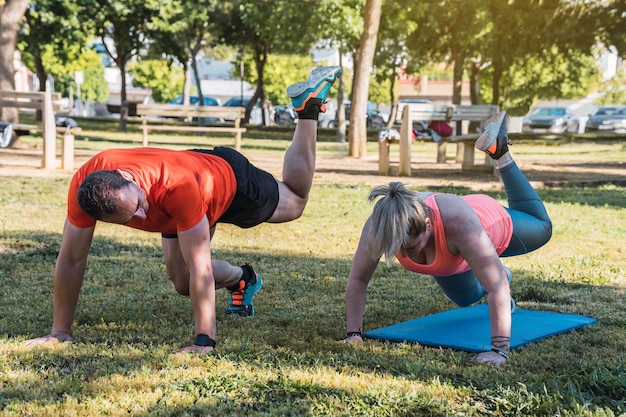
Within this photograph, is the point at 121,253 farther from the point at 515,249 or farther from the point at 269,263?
the point at 515,249

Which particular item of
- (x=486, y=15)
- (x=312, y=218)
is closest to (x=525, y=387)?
(x=312, y=218)

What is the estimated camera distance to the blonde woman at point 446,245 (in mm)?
4152

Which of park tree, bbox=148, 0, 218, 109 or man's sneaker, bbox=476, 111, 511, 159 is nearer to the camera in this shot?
man's sneaker, bbox=476, 111, 511, 159

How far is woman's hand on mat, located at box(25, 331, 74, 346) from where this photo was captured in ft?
14.9

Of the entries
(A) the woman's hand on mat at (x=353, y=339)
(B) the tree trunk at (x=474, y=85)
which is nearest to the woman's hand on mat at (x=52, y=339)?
(A) the woman's hand on mat at (x=353, y=339)

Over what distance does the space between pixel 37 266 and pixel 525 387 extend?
453 cm

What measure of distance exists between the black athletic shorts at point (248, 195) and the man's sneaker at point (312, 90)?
2.23ft

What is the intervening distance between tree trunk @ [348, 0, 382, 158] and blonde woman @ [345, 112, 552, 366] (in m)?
14.2

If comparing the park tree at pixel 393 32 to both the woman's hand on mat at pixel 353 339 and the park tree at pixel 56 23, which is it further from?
the woman's hand on mat at pixel 353 339

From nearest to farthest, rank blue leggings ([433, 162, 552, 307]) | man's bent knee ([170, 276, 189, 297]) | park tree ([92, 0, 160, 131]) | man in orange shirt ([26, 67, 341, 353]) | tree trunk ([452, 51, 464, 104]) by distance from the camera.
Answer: man in orange shirt ([26, 67, 341, 353]) → blue leggings ([433, 162, 552, 307]) → man's bent knee ([170, 276, 189, 297]) → park tree ([92, 0, 160, 131]) → tree trunk ([452, 51, 464, 104])

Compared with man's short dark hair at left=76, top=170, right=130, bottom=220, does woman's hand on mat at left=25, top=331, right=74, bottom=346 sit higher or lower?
lower

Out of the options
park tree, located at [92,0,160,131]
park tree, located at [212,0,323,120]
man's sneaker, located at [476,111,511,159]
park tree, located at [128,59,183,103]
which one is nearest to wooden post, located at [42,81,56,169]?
park tree, located at [212,0,323,120]

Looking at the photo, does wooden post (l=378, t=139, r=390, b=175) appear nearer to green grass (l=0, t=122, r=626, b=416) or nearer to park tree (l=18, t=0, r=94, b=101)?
green grass (l=0, t=122, r=626, b=416)

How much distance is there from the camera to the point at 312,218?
1006 cm
